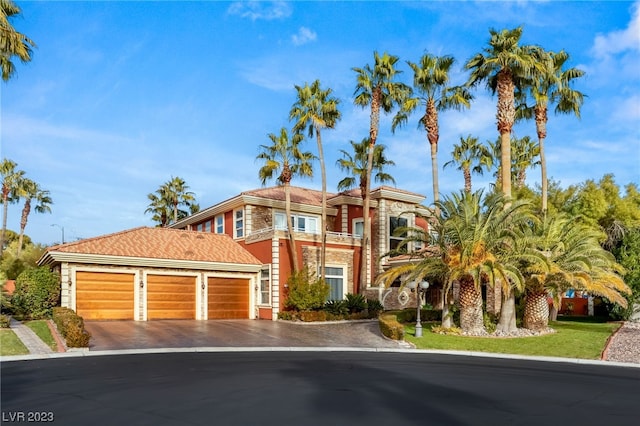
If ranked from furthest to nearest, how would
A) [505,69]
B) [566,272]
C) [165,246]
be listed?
[165,246] < [505,69] < [566,272]

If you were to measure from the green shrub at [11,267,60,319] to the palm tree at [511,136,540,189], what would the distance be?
108 feet

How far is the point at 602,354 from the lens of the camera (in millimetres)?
17156

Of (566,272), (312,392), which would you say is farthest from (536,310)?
(312,392)

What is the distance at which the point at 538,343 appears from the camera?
19422mm

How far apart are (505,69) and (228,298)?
19165 mm

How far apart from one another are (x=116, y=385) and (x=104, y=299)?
1664 centimetres

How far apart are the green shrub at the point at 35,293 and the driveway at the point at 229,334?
235 cm

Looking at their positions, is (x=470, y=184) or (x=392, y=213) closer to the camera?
(x=392, y=213)

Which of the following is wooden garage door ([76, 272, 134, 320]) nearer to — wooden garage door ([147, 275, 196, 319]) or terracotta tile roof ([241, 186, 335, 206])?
wooden garage door ([147, 275, 196, 319])

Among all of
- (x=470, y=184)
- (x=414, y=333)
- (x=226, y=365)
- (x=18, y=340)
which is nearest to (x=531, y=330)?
(x=414, y=333)

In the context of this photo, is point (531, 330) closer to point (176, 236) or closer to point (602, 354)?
point (602, 354)

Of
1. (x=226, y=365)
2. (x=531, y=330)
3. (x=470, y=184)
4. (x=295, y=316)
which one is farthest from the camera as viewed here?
(x=470, y=184)

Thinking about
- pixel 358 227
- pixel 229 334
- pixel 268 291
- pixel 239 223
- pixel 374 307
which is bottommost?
pixel 229 334

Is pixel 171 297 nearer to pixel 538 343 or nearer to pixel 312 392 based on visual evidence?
pixel 538 343
